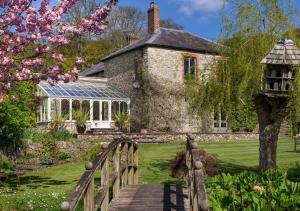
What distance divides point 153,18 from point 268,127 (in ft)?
71.6

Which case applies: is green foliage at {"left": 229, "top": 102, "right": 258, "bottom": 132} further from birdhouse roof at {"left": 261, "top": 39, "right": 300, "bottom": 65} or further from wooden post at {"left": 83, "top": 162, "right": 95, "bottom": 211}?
wooden post at {"left": 83, "top": 162, "right": 95, "bottom": 211}

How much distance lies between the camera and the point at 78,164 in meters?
17.5

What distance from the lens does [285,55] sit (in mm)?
9867

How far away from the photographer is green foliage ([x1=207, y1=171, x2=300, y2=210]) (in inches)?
181

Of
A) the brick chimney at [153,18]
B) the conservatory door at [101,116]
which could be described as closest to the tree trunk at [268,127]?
the conservatory door at [101,116]

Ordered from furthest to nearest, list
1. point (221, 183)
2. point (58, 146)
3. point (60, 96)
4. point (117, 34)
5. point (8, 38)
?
point (117, 34)
point (60, 96)
point (58, 146)
point (8, 38)
point (221, 183)

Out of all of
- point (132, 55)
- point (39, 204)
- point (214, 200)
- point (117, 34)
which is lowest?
point (39, 204)

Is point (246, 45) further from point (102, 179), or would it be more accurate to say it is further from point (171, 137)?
point (171, 137)

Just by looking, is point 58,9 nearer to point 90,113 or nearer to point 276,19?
point 276,19

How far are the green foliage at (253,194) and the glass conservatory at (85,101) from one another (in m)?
22.7

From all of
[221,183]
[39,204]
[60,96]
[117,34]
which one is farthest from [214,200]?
[117,34]

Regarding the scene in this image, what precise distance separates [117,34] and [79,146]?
105ft

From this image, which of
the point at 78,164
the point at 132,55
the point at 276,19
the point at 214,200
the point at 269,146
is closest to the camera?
the point at 214,200

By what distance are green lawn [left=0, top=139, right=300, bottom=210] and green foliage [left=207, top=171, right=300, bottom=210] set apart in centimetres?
471
